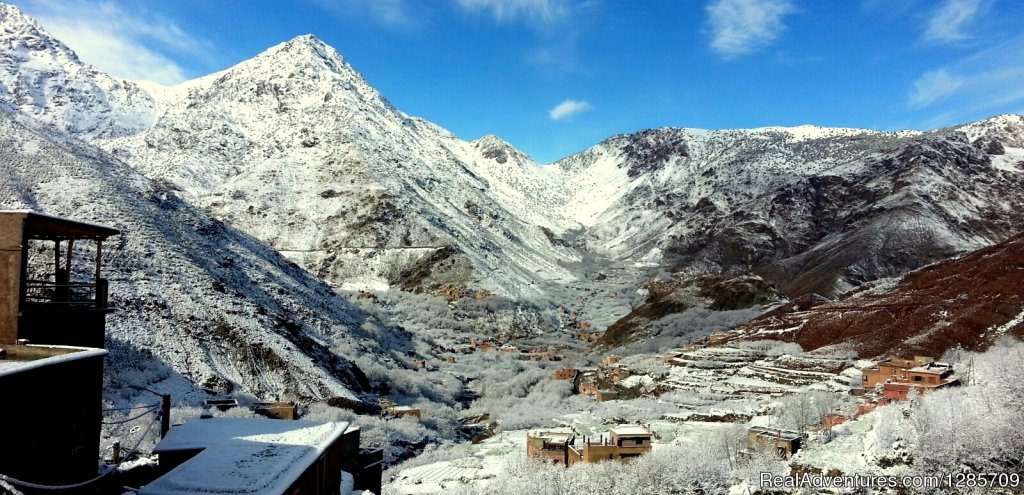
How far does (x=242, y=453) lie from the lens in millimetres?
9414

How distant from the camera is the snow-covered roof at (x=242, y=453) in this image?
8125 millimetres

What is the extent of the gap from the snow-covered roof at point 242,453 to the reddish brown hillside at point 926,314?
3600 cm

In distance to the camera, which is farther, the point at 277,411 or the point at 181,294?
the point at 181,294

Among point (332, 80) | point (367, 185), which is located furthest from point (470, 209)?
point (332, 80)

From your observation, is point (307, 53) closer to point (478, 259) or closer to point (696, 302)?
point (478, 259)

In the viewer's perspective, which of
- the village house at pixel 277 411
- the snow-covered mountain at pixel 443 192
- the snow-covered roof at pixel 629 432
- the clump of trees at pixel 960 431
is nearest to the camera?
the clump of trees at pixel 960 431

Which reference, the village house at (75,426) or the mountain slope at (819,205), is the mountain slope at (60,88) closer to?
the mountain slope at (819,205)

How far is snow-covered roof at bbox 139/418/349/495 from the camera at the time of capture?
26.7 feet

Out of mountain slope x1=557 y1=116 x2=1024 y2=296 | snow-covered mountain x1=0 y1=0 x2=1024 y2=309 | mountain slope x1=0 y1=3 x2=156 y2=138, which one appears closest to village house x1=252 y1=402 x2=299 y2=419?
snow-covered mountain x1=0 y1=0 x2=1024 y2=309

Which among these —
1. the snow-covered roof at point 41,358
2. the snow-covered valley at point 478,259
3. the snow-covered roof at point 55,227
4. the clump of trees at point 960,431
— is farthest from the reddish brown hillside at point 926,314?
the snow-covered roof at point 41,358

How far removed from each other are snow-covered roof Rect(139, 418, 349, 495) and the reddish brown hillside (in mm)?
35998

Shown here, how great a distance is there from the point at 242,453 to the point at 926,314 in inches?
1815

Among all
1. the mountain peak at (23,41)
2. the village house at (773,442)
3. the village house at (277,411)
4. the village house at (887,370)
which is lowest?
the village house at (773,442)

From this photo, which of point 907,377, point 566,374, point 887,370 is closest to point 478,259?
point 566,374
